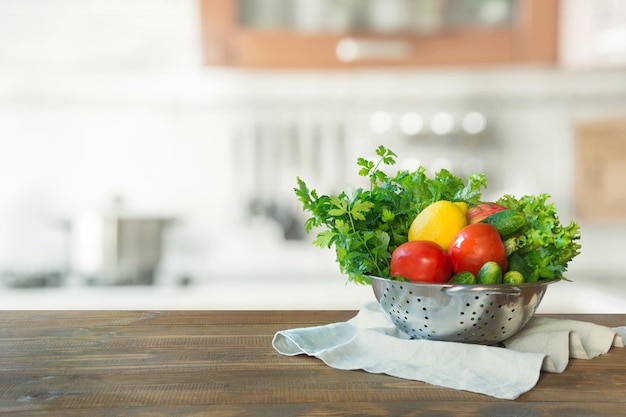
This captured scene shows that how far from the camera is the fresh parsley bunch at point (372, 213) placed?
2.97 feet

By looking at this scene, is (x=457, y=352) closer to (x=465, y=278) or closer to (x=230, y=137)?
(x=465, y=278)

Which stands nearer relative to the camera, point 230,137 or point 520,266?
point 520,266

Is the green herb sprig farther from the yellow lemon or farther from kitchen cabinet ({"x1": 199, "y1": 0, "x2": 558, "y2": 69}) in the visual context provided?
kitchen cabinet ({"x1": 199, "y1": 0, "x2": 558, "y2": 69})

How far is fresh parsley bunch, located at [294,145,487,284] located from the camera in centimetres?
90

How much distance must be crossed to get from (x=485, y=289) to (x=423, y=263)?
0.07 m

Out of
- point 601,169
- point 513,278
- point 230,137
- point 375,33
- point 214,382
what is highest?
point 375,33

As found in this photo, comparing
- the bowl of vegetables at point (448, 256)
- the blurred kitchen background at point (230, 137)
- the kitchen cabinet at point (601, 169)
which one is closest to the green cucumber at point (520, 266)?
the bowl of vegetables at point (448, 256)

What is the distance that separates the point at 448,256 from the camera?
0.88m

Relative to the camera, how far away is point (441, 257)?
863mm

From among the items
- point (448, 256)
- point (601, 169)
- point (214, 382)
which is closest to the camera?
point (214, 382)

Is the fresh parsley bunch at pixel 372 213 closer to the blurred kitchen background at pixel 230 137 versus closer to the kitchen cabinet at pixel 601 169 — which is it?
the blurred kitchen background at pixel 230 137

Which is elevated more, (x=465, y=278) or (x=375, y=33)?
(x=375, y=33)

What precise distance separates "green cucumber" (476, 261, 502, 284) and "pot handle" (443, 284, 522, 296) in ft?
0.04

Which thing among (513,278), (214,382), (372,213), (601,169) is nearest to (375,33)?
(601,169)
